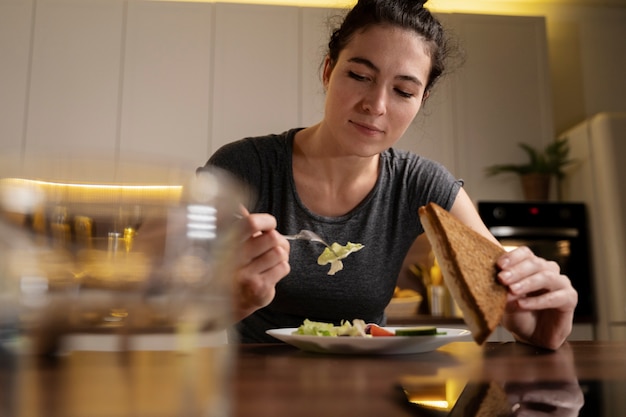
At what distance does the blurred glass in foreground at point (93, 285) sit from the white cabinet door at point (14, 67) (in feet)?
10.5

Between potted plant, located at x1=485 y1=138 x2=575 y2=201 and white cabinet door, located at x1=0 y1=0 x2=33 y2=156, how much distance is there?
2.74 metres

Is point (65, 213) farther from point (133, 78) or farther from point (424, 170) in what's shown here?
point (133, 78)

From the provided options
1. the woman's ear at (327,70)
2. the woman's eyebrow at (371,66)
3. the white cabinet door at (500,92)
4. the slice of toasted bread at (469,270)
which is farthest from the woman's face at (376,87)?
the white cabinet door at (500,92)

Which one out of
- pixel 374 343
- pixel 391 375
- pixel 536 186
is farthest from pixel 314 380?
pixel 536 186

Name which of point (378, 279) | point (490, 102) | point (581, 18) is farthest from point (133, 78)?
point (581, 18)

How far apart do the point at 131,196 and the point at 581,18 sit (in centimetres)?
443

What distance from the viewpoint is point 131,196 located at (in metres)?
0.29

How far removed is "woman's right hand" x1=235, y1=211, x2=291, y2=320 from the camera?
0.76 metres

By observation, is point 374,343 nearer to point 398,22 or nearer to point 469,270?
point 469,270

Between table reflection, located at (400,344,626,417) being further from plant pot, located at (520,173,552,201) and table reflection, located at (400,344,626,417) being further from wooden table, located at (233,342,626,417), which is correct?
plant pot, located at (520,173,552,201)

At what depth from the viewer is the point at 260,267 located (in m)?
0.82

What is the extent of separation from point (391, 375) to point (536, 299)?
44 centimetres

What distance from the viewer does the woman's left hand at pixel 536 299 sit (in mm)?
836

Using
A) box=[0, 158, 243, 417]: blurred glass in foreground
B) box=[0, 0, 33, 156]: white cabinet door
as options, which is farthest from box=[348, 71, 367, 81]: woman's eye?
box=[0, 0, 33, 156]: white cabinet door
